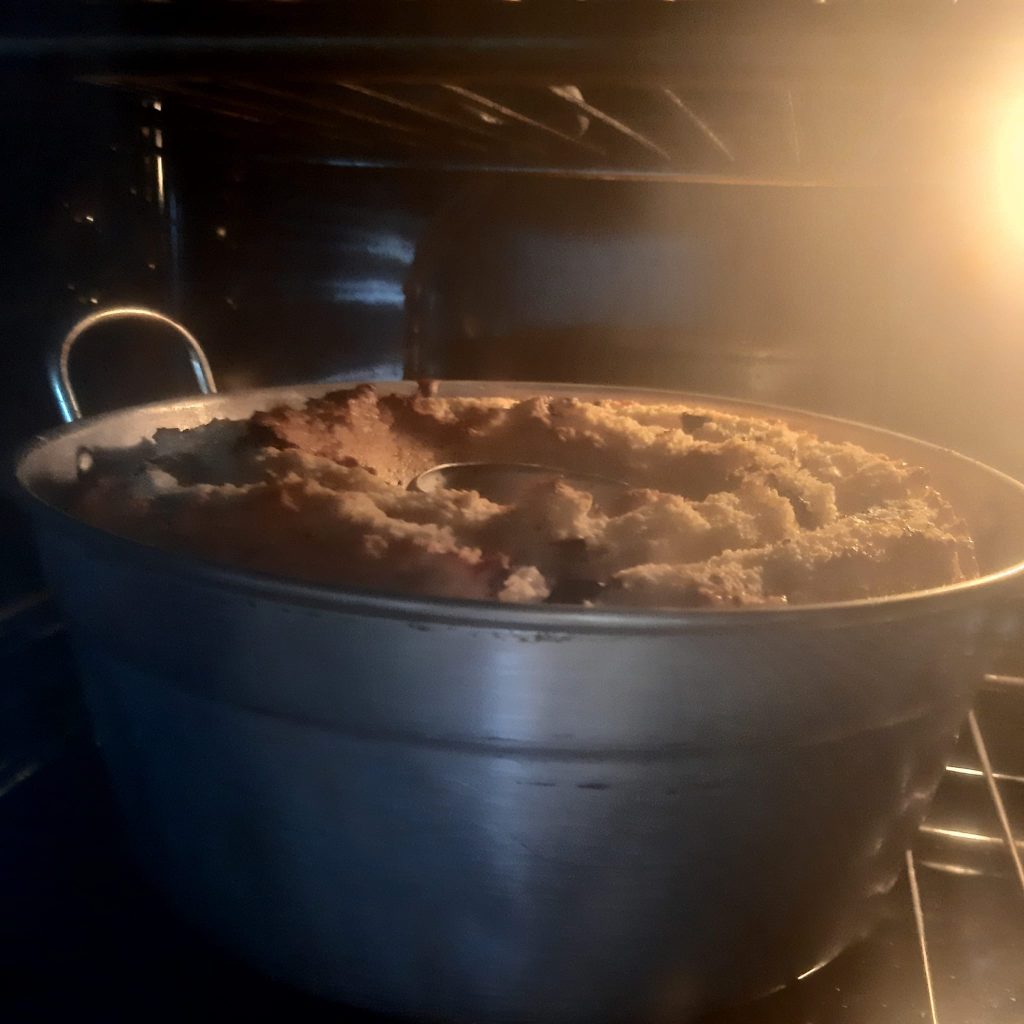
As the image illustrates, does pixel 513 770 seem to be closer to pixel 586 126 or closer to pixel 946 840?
pixel 946 840

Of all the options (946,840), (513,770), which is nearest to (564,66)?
(513,770)

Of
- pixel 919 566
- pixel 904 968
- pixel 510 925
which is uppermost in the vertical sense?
pixel 919 566

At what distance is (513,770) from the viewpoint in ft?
1.35

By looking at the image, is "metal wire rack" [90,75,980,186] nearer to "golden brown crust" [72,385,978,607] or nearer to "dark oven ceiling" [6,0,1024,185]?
"dark oven ceiling" [6,0,1024,185]

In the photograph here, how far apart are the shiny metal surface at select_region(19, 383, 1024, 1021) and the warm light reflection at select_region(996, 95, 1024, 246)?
0.59 meters

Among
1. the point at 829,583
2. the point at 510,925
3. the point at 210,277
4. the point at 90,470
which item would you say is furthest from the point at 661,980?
the point at 210,277

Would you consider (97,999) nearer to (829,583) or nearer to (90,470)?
(90,470)

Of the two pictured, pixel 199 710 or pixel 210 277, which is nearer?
pixel 199 710

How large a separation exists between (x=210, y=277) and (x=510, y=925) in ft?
2.47

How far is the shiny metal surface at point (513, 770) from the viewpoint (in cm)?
39

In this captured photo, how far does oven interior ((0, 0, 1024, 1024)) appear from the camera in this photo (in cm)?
51

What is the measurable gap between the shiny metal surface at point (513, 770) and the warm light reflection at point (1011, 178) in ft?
1.94

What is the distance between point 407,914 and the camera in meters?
0.45

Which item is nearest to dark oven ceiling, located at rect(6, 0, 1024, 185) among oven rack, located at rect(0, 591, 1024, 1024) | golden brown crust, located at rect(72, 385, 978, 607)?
→ golden brown crust, located at rect(72, 385, 978, 607)
